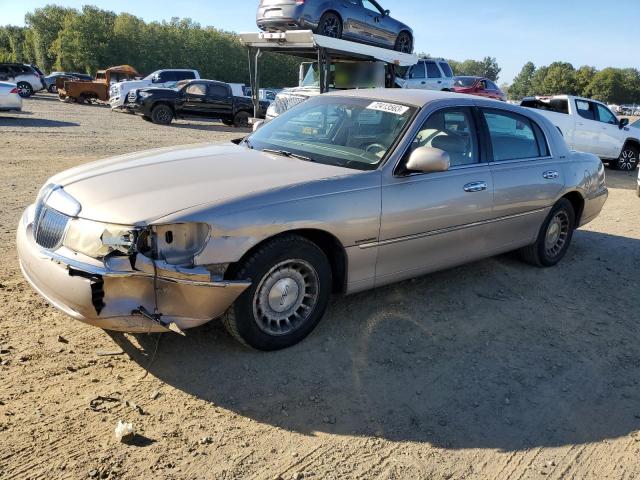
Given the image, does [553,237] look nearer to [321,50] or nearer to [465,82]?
[321,50]

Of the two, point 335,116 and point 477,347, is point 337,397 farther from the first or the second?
point 335,116

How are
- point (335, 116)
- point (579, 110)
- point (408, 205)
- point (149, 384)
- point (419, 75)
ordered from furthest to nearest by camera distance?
1. point (419, 75)
2. point (579, 110)
3. point (335, 116)
4. point (408, 205)
5. point (149, 384)

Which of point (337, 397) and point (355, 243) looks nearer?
point (337, 397)

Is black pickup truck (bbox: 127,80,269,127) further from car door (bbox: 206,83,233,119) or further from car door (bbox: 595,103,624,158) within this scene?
car door (bbox: 595,103,624,158)

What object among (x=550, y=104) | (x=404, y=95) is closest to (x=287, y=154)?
(x=404, y=95)

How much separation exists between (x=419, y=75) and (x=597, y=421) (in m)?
16.5

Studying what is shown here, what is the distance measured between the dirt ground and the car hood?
3.11 ft

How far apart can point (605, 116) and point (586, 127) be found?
85 centimetres

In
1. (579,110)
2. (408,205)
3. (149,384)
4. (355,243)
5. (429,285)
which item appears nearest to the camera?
(149,384)

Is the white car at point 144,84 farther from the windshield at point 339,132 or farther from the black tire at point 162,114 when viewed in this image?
the windshield at point 339,132

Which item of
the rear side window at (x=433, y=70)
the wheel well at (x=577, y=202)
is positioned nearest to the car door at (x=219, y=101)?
the rear side window at (x=433, y=70)

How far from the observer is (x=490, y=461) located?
2738 millimetres

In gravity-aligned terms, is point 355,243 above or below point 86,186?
below

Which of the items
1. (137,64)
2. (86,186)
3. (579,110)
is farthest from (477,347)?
(137,64)
